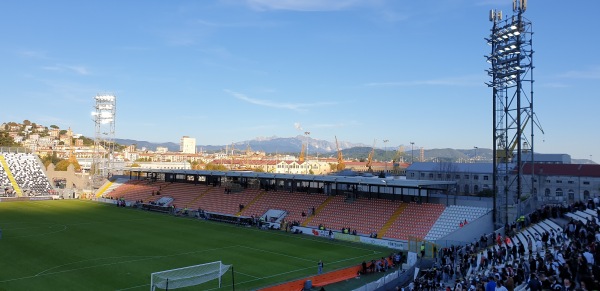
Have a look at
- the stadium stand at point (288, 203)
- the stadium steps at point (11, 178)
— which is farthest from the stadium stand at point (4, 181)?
the stadium stand at point (288, 203)

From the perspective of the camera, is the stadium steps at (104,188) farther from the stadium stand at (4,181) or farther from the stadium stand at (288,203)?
the stadium stand at (288,203)

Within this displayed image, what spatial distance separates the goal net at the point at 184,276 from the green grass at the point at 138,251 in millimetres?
759

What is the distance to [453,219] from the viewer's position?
36219mm

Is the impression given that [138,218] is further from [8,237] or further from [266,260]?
[266,260]

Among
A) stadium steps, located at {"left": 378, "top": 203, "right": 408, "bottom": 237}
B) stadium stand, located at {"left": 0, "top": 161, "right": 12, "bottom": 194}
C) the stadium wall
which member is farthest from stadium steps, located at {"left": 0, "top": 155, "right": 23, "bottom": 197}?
the stadium wall

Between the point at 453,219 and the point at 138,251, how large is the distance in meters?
24.0

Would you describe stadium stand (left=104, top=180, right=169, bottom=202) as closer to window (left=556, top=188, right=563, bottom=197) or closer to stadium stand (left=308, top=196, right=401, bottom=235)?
stadium stand (left=308, top=196, right=401, bottom=235)

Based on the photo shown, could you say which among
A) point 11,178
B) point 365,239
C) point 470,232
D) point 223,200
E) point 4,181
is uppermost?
point 11,178

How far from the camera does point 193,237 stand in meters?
36.4

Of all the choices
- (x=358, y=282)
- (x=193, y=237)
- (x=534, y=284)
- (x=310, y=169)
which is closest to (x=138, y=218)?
(x=193, y=237)

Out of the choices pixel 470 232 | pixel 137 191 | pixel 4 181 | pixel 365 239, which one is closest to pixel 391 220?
pixel 365 239

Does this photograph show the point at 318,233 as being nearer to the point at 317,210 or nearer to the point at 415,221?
the point at 317,210

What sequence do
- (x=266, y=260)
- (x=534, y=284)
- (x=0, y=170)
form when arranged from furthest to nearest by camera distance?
(x=0, y=170)
(x=266, y=260)
(x=534, y=284)

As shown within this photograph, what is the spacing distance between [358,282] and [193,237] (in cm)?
1672
